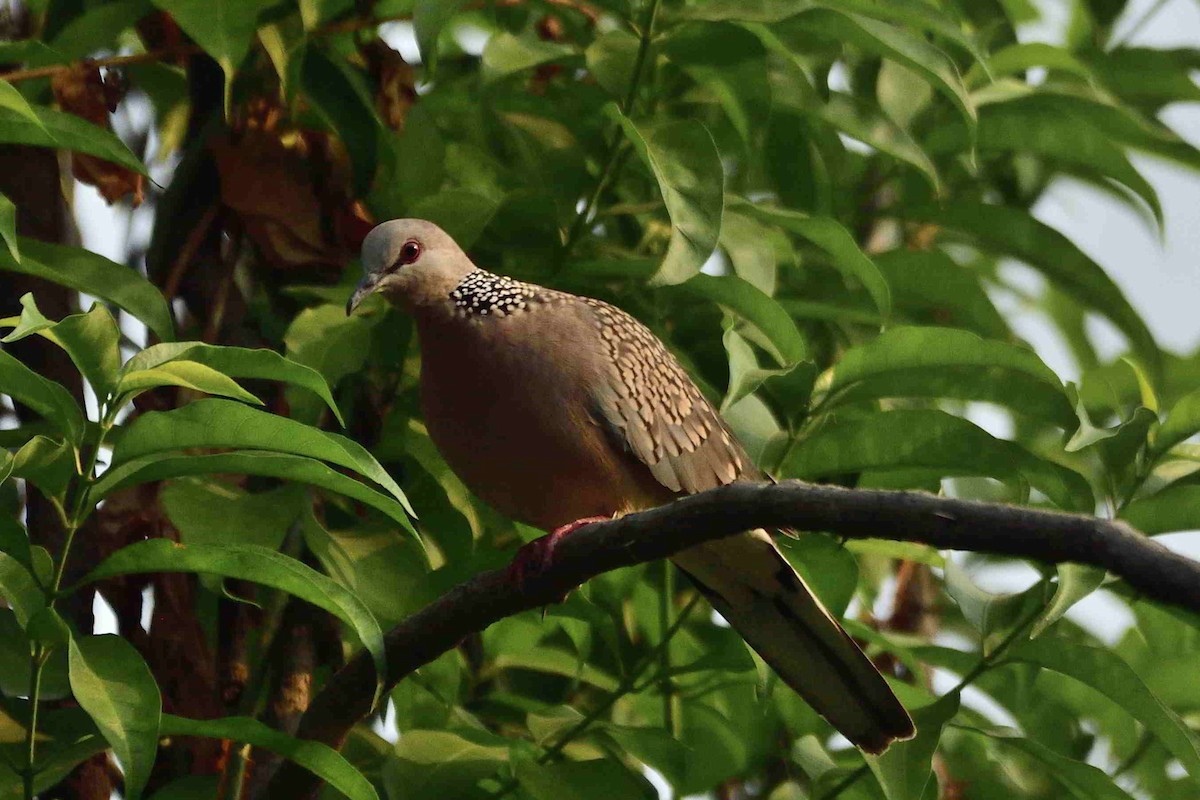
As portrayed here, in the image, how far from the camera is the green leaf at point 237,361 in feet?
6.73

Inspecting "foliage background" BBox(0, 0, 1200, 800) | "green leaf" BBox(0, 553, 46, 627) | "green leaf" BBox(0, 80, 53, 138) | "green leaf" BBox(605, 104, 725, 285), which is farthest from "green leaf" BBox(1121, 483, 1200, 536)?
"green leaf" BBox(0, 80, 53, 138)

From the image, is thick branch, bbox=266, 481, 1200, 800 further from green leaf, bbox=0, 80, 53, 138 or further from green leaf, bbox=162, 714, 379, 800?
green leaf, bbox=0, 80, 53, 138

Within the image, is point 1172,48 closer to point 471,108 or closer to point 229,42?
point 471,108

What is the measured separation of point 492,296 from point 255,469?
3.33 feet

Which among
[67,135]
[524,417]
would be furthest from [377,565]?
[67,135]

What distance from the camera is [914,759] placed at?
2623 mm

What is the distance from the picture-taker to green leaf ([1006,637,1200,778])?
2604 millimetres

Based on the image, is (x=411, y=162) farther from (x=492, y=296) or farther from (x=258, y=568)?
(x=258, y=568)

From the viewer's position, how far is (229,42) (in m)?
2.68

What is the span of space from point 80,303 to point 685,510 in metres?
1.75

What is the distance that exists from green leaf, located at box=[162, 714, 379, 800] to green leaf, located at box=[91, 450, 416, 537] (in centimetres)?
35

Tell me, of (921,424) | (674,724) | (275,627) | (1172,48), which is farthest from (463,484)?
(1172,48)

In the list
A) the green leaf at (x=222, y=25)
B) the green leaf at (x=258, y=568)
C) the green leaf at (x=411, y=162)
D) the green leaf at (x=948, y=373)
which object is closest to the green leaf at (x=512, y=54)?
the green leaf at (x=411, y=162)

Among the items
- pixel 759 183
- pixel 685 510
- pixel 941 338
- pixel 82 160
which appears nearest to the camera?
pixel 685 510
